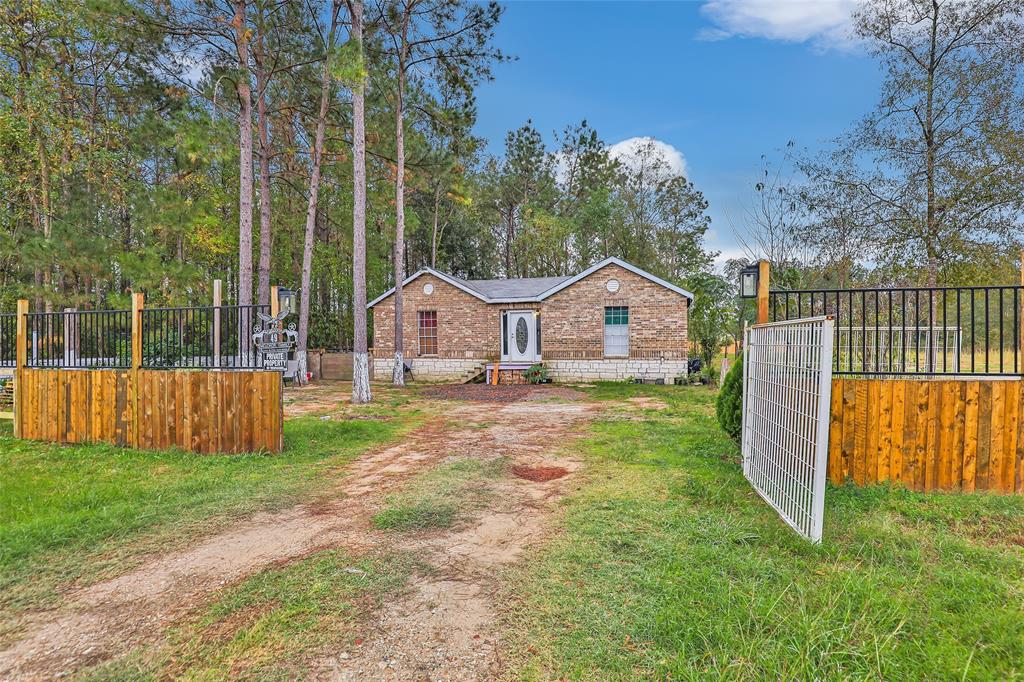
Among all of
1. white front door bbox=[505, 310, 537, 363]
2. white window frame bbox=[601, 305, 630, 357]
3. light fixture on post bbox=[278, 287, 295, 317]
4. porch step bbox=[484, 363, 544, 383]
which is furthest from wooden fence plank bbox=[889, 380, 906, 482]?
white front door bbox=[505, 310, 537, 363]

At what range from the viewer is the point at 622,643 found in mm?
2178

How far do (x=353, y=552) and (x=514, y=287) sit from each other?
15207 millimetres

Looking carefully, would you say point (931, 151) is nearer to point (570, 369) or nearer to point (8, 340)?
point (570, 369)

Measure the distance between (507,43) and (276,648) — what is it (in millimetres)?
16327

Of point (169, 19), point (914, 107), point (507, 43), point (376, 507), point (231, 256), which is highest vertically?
point (507, 43)

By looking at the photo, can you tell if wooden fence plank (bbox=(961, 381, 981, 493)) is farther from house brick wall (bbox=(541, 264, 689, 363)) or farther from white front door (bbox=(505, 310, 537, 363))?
white front door (bbox=(505, 310, 537, 363))

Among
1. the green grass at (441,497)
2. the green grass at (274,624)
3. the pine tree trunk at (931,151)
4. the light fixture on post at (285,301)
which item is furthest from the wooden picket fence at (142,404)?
the pine tree trunk at (931,151)

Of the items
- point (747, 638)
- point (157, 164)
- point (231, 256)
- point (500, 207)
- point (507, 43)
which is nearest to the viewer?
point (747, 638)

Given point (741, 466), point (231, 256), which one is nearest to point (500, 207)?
point (231, 256)

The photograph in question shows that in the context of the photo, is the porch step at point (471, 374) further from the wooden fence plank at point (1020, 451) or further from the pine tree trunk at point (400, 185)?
the wooden fence plank at point (1020, 451)

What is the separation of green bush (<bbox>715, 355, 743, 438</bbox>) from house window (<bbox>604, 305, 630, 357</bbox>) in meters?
9.01

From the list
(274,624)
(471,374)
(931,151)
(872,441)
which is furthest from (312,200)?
(931,151)

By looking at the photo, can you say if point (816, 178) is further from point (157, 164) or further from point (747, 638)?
point (157, 164)

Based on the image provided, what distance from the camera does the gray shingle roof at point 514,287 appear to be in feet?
54.6
